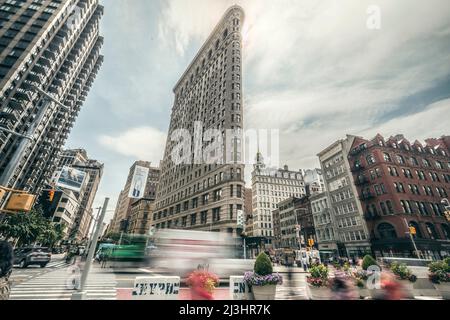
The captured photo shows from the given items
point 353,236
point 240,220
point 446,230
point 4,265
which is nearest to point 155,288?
point 4,265

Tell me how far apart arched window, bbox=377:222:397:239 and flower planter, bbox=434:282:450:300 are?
33.9 metres

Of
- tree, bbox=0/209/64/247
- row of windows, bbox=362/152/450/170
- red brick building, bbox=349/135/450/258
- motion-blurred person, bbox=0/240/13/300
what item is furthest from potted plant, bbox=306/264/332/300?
row of windows, bbox=362/152/450/170

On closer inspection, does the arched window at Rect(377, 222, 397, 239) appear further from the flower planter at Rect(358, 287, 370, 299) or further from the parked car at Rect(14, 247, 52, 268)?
the parked car at Rect(14, 247, 52, 268)

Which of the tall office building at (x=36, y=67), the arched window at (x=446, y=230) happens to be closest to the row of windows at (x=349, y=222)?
the arched window at (x=446, y=230)

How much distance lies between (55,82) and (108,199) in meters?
69.2

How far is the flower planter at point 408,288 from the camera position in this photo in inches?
316

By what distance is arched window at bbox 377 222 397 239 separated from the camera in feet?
118

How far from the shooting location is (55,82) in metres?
58.4

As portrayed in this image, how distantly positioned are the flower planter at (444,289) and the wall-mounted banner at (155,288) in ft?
35.3

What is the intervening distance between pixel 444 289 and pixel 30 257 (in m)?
29.1

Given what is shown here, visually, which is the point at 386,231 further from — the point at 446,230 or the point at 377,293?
the point at 377,293

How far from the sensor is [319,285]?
7.71 metres

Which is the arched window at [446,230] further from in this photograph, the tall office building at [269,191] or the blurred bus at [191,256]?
the tall office building at [269,191]
